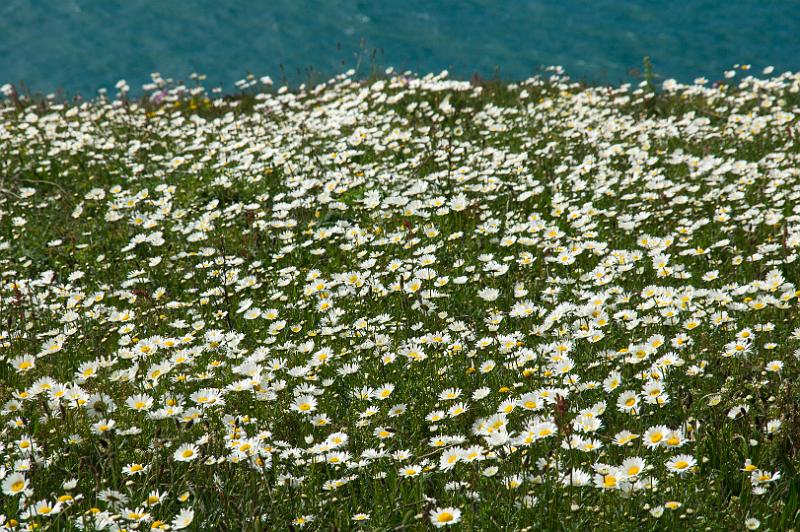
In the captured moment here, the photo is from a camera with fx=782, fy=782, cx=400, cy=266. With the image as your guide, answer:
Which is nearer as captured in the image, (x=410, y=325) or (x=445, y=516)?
(x=445, y=516)

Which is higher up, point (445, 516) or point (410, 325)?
point (445, 516)

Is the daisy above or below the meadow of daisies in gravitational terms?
above

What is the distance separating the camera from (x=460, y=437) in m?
3.51

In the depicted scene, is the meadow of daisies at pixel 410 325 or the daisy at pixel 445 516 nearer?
the daisy at pixel 445 516

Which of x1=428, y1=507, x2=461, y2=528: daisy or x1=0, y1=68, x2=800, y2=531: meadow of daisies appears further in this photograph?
x1=0, y1=68, x2=800, y2=531: meadow of daisies

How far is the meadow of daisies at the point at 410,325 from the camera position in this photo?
329 cm

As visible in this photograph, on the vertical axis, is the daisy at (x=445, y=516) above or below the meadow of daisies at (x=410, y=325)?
above

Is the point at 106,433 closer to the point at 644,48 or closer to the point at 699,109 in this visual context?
the point at 699,109

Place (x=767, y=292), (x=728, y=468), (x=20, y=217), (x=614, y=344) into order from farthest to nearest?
(x=20, y=217)
(x=767, y=292)
(x=614, y=344)
(x=728, y=468)

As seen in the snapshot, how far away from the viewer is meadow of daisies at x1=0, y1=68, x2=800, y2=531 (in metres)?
3.29

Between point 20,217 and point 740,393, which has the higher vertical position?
point 740,393

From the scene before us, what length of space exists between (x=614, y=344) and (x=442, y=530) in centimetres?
182

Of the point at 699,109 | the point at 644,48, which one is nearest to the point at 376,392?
the point at 699,109

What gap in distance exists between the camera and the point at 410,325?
5.06m
